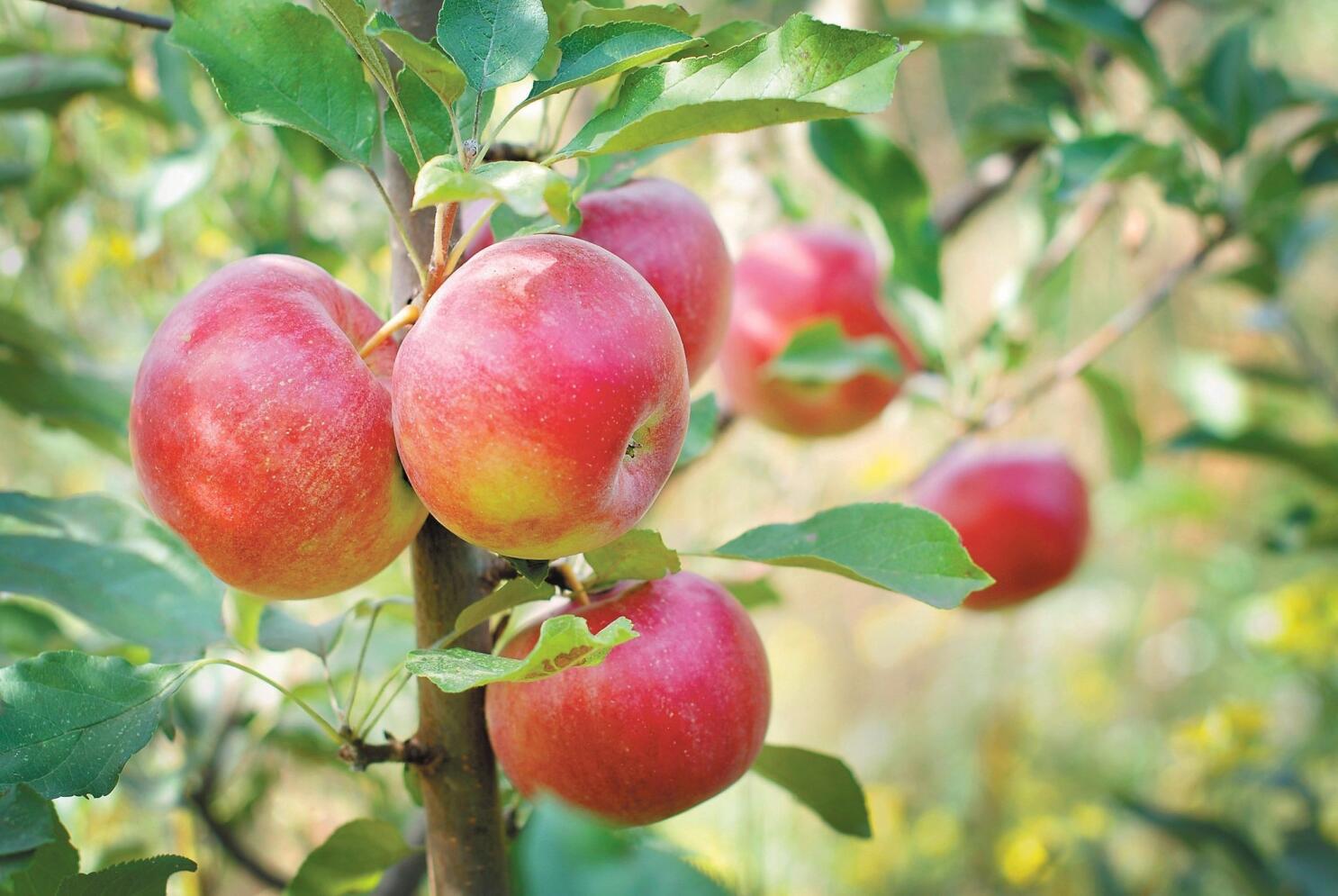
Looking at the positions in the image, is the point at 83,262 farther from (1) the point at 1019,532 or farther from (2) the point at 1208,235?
(2) the point at 1208,235

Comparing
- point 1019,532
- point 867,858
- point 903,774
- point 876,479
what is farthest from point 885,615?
point 1019,532

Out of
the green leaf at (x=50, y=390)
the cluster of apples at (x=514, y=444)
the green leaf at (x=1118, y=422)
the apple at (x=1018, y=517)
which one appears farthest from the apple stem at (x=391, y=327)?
the green leaf at (x=1118, y=422)

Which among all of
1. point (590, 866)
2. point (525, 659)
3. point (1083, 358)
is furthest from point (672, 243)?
point (1083, 358)

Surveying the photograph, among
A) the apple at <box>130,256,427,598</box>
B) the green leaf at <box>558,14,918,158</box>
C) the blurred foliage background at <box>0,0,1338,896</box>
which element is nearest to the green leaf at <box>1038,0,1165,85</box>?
the blurred foliage background at <box>0,0,1338,896</box>

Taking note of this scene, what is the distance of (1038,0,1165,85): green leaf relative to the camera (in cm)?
95

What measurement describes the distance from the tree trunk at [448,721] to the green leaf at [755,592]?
0.19 meters

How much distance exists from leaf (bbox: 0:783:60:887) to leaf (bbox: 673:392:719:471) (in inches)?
12.5

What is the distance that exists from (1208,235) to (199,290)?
0.95 meters

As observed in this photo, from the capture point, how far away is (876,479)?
156cm

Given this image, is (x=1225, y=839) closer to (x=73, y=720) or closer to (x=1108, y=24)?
(x=1108, y=24)

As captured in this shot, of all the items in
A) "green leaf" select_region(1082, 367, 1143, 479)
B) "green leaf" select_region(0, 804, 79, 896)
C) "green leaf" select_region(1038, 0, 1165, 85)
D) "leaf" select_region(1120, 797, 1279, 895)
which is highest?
"green leaf" select_region(1038, 0, 1165, 85)

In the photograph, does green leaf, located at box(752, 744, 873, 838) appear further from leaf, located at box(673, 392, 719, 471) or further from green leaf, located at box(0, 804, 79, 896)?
green leaf, located at box(0, 804, 79, 896)

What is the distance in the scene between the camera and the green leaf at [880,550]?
44 cm

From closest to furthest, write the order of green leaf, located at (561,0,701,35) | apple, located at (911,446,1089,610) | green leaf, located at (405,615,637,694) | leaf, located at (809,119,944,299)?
green leaf, located at (405,615,637,694)
green leaf, located at (561,0,701,35)
leaf, located at (809,119,944,299)
apple, located at (911,446,1089,610)
